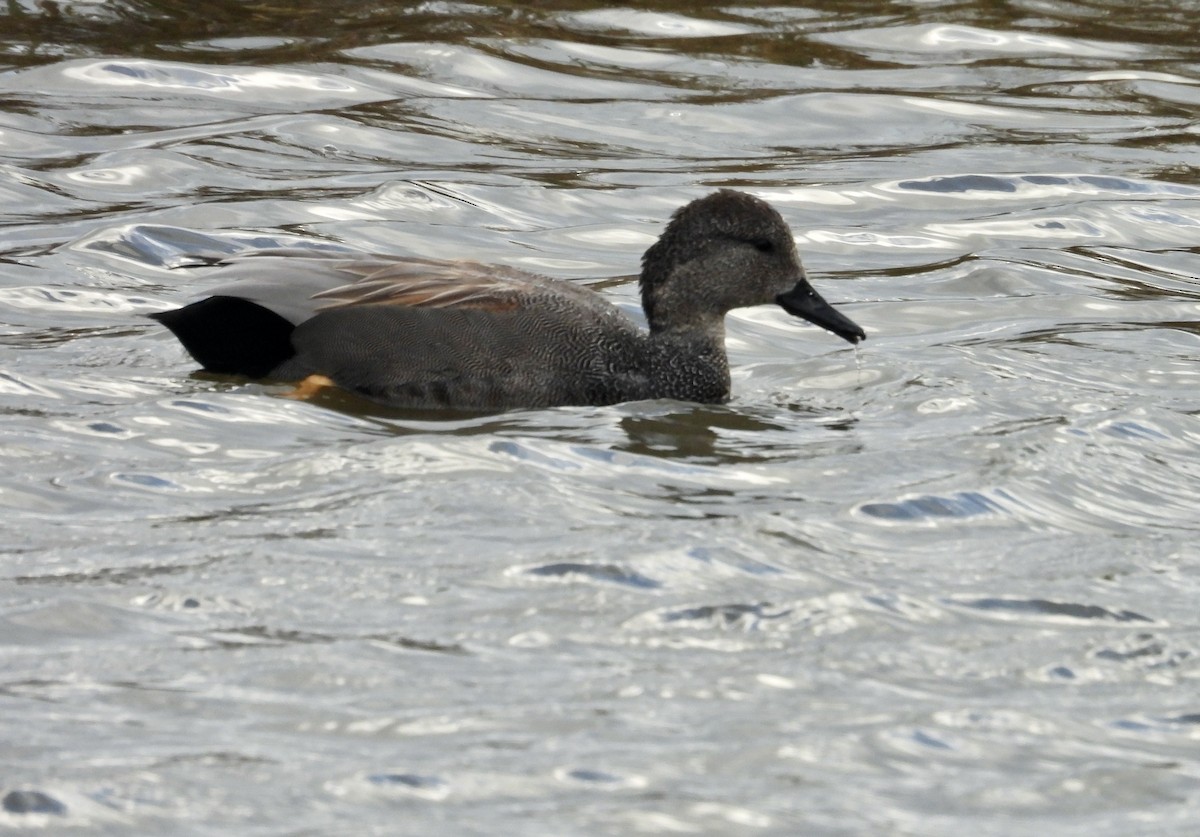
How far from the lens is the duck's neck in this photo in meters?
7.36

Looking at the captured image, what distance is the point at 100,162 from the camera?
1083cm

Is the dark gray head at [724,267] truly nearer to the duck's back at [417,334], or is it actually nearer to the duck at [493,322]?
the duck at [493,322]

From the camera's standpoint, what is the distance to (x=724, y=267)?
24.7 ft

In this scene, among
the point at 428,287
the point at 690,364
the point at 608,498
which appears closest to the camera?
the point at 608,498

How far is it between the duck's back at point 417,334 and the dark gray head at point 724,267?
284 millimetres

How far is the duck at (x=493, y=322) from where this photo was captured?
7012 millimetres

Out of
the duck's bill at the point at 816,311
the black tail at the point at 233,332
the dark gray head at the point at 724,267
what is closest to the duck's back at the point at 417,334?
the black tail at the point at 233,332

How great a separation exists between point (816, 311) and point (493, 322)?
1.30m

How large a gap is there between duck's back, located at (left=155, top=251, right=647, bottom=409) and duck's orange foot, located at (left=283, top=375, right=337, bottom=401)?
2 centimetres

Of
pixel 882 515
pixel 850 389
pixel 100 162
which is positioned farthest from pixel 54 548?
pixel 100 162

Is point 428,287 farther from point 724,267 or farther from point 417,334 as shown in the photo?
point 724,267

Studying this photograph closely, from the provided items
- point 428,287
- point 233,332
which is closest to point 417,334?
point 428,287

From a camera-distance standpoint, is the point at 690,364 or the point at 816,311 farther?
the point at 816,311

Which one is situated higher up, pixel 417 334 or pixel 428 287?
pixel 428 287
